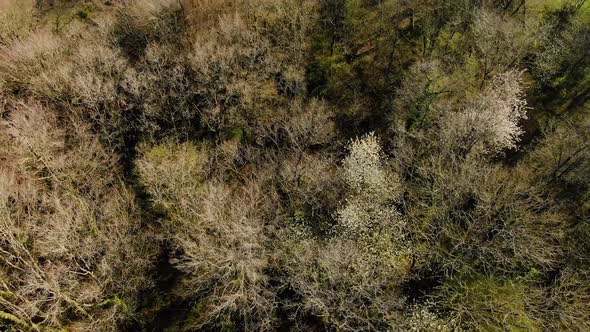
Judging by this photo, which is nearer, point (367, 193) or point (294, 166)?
point (367, 193)

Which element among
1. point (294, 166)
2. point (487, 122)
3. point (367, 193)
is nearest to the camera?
point (367, 193)

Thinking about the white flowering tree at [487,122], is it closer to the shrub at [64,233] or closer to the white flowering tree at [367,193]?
the white flowering tree at [367,193]

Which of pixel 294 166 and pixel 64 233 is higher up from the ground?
pixel 64 233

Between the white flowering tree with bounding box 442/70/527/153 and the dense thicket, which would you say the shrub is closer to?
the dense thicket

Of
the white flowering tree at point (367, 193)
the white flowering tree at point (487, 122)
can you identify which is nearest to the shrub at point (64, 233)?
the white flowering tree at point (367, 193)

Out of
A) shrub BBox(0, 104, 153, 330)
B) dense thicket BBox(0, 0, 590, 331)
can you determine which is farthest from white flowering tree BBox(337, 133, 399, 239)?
shrub BBox(0, 104, 153, 330)

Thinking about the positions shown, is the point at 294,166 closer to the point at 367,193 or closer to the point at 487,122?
the point at 367,193

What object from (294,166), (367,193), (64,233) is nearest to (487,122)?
(367,193)

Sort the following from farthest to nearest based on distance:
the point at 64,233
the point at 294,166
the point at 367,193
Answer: the point at 294,166
the point at 367,193
the point at 64,233

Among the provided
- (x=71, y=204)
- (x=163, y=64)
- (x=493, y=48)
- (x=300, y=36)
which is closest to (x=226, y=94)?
(x=163, y=64)
